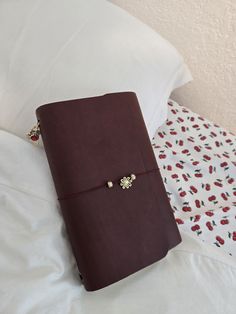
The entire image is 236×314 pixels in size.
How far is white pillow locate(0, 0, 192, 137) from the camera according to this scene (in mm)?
712

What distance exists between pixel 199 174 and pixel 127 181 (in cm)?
31

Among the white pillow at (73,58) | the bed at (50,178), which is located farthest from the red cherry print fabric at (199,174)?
the white pillow at (73,58)

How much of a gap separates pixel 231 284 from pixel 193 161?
13.5 inches

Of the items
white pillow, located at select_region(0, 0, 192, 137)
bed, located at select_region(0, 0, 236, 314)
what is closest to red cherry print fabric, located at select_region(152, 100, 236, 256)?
bed, located at select_region(0, 0, 236, 314)

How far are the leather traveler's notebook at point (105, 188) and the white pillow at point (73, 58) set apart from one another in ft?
0.35

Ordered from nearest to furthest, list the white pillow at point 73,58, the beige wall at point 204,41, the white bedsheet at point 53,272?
1. the white bedsheet at point 53,272
2. the white pillow at point 73,58
3. the beige wall at point 204,41

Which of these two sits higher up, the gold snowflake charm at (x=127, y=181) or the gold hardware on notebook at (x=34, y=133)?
the gold hardware on notebook at (x=34, y=133)

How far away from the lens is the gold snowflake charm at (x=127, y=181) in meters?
0.63

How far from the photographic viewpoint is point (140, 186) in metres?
0.66

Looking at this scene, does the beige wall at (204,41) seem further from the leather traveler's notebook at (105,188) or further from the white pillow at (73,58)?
the leather traveler's notebook at (105,188)

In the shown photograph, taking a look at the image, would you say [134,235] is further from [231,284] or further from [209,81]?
[209,81]

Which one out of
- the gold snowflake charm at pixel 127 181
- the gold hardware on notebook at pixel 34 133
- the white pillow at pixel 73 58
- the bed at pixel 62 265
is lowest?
the bed at pixel 62 265

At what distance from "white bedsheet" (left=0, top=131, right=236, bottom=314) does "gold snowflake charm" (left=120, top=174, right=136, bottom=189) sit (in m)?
0.13

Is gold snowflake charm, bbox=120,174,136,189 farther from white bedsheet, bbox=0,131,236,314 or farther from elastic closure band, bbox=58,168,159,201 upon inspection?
white bedsheet, bbox=0,131,236,314
